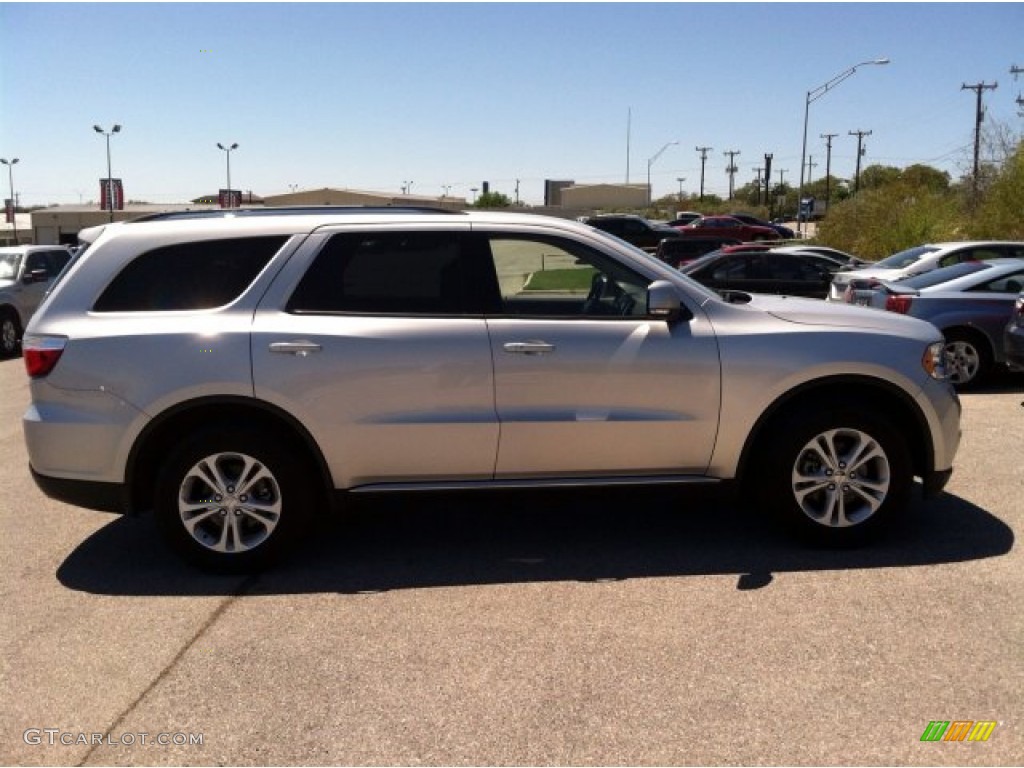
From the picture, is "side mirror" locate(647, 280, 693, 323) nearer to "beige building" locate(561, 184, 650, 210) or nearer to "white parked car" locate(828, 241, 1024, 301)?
"white parked car" locate(828, 241, 1024, 301)

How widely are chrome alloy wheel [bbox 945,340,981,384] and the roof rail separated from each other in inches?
273

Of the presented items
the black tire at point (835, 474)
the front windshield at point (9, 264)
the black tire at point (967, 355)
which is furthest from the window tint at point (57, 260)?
the black tire at point (835, 474)

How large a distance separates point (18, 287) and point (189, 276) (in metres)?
11.7

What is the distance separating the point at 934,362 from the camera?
5043 mm

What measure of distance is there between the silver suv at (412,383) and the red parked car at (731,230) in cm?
4000

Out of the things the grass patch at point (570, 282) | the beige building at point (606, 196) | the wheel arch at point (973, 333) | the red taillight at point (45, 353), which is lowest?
the wheel arch at point (973, 333)

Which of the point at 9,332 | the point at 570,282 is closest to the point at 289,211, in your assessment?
the point at 570,282

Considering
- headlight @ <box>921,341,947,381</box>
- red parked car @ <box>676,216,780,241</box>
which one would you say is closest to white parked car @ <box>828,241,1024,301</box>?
headlight @ <box>921,341,947,381</box>

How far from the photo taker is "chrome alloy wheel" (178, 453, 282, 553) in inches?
186

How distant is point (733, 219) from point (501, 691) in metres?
48.4

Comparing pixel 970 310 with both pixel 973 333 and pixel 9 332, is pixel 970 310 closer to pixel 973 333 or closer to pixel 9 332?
pixel 973 333

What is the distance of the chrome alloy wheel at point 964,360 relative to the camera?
10.0m

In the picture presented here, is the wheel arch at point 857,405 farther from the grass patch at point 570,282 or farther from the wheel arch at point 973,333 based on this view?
the wheel arch at point 973,333

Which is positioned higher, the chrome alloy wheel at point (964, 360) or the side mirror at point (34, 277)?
the side mirror at point (34, 277)
